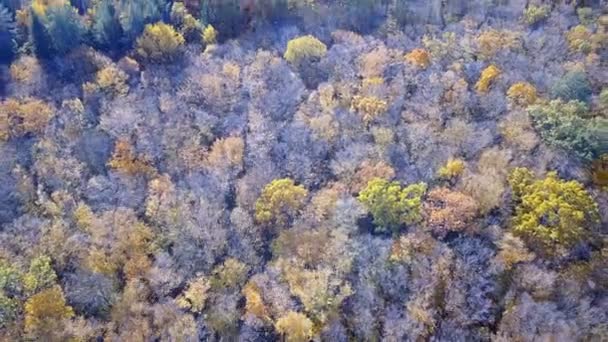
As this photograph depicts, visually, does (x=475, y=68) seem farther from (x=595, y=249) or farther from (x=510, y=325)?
(x=510, y=325)

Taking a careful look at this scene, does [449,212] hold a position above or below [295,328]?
above

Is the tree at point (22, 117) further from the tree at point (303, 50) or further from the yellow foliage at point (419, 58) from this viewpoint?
the yellow foliage at point (419, 58)

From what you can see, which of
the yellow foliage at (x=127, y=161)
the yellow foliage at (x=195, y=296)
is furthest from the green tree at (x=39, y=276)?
the yellow foliage at (x=127, y=161)

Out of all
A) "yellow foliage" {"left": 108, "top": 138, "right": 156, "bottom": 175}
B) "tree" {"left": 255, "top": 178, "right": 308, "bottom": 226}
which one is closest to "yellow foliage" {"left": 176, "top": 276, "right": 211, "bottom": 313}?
"tree" {"left": 255, "top": 178, "right": 308, "bottom": 226}

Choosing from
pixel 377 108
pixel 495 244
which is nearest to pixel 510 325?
pixel 495 244

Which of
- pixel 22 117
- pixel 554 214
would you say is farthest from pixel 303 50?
pixel 554 214

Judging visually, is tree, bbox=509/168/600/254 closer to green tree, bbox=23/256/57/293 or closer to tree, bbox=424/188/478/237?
tree, bbox=424/188/478/237

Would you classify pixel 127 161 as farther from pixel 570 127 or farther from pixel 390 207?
pixel 570 127
